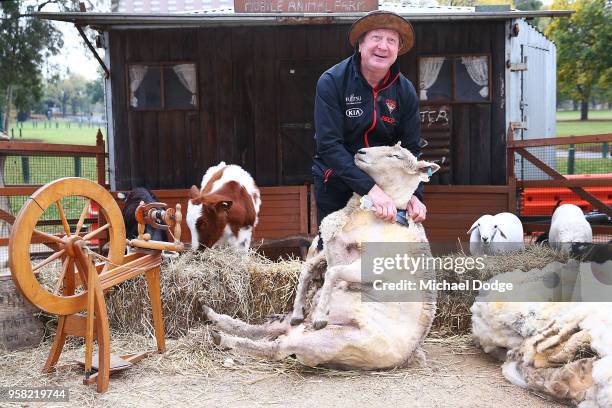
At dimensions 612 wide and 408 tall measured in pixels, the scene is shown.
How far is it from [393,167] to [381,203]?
0.27 metres

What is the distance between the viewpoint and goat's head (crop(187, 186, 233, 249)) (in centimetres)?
635

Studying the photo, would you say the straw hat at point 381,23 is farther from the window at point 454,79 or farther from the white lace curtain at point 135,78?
the white lace curtain at point 135,78

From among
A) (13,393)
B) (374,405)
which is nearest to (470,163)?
(374,405)

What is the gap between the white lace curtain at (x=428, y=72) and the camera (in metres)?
7.93

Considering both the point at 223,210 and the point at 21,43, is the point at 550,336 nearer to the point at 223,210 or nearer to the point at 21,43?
the point at 223,210

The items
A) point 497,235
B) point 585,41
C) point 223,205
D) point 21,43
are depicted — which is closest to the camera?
point 497,235

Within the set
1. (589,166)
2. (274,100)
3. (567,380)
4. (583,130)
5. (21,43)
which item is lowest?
(567,380)

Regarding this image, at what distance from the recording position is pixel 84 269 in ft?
12.9

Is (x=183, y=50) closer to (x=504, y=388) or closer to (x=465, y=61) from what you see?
(x=465, y=61)

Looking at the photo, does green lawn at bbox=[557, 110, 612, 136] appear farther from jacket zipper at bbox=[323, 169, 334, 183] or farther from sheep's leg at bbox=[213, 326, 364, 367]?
sheep's leg at bbox=[213, 326, 364, 367]

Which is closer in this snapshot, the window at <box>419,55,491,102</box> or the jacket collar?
the jacket collar

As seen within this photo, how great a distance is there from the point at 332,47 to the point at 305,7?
1.31 meters

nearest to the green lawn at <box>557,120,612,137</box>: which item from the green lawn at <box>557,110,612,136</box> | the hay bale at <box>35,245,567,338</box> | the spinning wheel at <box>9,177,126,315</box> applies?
the green lawn at <box>557,110,612,136</box>

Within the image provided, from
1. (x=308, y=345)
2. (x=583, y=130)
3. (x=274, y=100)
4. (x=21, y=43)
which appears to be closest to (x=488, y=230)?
(x=308, y=345)
